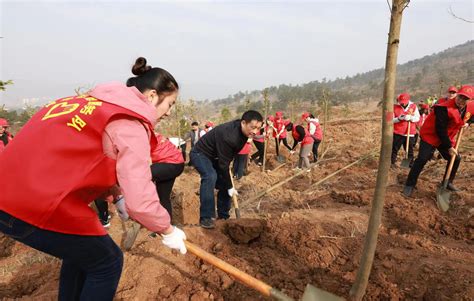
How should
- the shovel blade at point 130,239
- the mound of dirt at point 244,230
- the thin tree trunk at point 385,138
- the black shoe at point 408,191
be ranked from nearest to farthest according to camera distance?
1. the thin tree trunk at point 385,138
2. the shovel blade at point 130,239
3. the mound of dirt at point 244,230
4. the black shoe at point 408,191

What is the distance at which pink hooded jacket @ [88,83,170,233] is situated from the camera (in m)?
1.42

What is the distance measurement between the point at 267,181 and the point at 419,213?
4.89 m

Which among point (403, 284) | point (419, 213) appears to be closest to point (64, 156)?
point (403, 284)

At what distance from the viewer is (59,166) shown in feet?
4.59

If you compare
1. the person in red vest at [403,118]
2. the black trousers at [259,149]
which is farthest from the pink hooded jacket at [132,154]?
the black trousers at [259,149]

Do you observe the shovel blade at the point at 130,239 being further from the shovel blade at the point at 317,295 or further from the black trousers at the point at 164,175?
the shovel blade at the point at 317,295

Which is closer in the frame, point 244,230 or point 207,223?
point 244,230

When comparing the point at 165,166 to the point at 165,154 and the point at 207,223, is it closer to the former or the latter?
the point at 165,154

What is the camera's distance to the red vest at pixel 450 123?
433cm

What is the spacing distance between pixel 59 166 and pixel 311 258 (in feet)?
7.86

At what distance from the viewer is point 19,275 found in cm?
327

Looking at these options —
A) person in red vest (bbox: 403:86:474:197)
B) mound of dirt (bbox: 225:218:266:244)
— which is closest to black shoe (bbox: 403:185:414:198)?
person in red vest (bbox: 403:86:474:197)

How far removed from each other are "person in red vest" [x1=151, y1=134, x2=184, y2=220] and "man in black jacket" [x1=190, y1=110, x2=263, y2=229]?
41 centimetres

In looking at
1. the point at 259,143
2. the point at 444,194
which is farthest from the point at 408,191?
the point at 259,143
